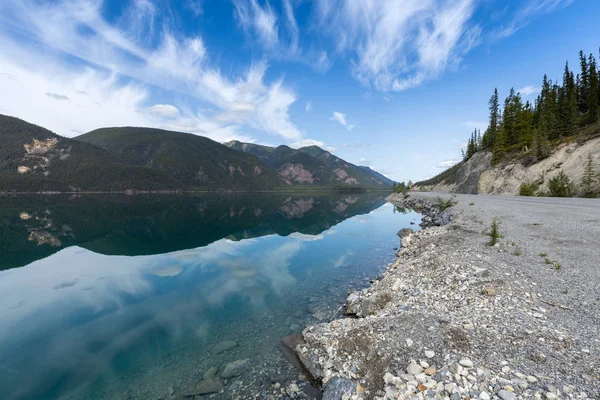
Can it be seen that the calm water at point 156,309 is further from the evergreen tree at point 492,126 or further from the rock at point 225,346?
the evergreen tree at point 492,126

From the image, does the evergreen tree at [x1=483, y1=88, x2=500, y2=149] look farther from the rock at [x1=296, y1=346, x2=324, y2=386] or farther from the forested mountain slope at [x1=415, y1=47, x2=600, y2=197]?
the rock at [x1=296, y1=346, x2=324, y2=386]

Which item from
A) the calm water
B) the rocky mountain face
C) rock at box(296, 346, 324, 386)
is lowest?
the calm water

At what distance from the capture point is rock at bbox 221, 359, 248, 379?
10094 millimetres

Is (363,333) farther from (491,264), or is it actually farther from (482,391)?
(491,264)

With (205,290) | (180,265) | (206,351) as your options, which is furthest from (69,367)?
(180,265)

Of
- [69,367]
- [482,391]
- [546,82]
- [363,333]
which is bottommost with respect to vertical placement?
[69,367]

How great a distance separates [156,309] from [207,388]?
860 cm

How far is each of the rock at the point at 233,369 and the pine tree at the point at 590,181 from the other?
55185 millimetres

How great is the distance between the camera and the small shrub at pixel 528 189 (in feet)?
171

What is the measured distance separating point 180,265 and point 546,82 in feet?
440

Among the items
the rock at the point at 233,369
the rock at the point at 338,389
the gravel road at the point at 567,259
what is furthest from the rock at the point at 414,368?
the rock at the point at 233,369

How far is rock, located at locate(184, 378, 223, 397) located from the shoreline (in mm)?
3108

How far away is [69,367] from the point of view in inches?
437

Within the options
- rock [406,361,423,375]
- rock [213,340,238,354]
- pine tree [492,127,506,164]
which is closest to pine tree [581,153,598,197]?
pine tree [492,127,506,164]
